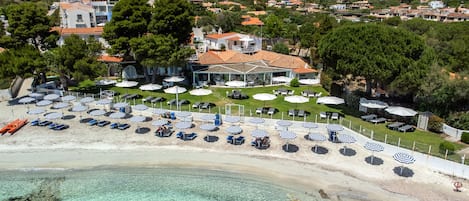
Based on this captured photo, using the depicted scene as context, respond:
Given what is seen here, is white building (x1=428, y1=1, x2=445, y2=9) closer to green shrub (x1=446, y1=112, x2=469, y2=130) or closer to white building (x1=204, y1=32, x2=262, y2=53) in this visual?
→ white building (x1=204, y1=32, x2=262, y2=53)

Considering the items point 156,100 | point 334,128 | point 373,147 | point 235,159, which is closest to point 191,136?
point 235,159

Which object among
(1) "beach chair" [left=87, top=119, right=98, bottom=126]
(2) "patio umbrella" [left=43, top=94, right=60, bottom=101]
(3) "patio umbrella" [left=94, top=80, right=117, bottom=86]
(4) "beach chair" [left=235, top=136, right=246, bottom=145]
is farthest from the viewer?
(3) "patio umbrella" [left=94, top=80, right=117, bottom=86]

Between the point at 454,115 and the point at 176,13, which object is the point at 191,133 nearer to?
the point at 176,13

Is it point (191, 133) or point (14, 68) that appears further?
point (14, 68)

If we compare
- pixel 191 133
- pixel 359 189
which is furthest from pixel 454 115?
pixel 191 133

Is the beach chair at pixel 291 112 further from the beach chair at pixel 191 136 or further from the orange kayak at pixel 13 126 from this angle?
the orange kayak at pixel 13 126

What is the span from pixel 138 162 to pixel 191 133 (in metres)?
5.59

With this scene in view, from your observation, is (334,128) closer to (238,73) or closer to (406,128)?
(406,128)

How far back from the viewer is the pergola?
43516 millimetres

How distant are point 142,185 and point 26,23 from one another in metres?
28.0

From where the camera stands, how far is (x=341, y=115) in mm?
32625

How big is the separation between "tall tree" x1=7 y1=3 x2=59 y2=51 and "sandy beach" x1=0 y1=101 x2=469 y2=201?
45.3 feet

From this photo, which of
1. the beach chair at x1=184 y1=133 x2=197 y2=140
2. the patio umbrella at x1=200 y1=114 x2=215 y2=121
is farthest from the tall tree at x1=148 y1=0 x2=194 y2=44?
the beach chair at x1=184 y1=133 x2=197 y2=140

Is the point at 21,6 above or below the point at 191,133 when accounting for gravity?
above
